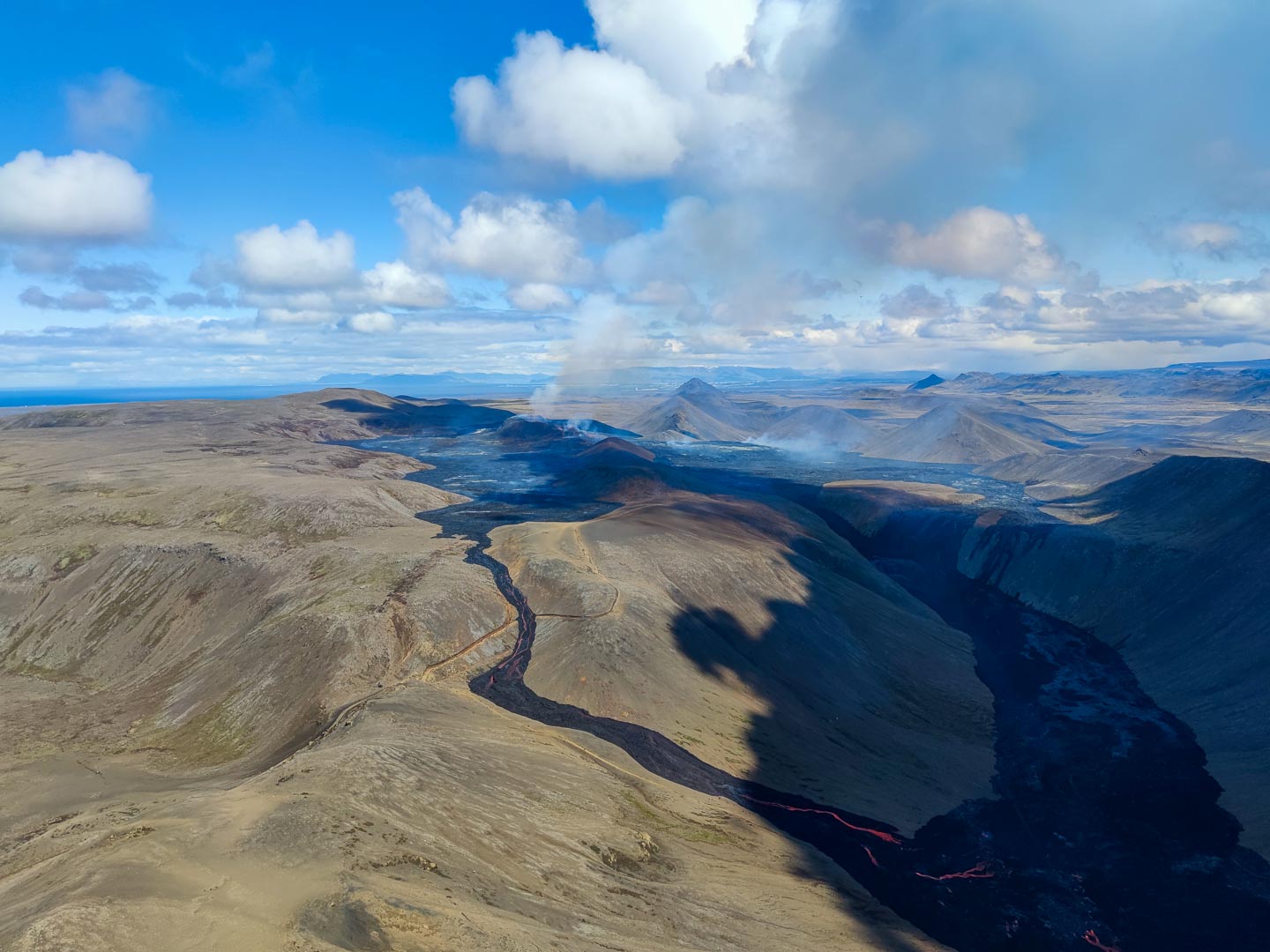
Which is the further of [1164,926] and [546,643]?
[546,643]

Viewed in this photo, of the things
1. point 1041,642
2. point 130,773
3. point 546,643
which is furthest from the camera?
point 1041,642

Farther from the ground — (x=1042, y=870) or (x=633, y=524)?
(x=633, y=524)

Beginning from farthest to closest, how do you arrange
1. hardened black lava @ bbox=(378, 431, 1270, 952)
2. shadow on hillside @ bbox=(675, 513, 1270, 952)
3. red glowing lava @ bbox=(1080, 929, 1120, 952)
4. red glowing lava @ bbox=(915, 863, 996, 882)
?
red glowing lava @ bbox=(915, 863, 996, 882), shadow on hillside @ bbox=(675, 513, 1270, 952), hardened black lava @ bbox=(378, 431, 1270, 952), red glowing lava @ bbox=(1080, 929, 1120, 952)

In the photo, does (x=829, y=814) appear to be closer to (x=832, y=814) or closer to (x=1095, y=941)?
(x=832, y=814)

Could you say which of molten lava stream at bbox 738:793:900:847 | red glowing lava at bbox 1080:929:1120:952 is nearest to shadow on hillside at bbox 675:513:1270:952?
red glowing lava at bbox 1080:929:1120:952

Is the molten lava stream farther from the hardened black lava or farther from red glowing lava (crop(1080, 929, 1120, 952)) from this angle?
red glowing lava (crop(1080, 929, 1120, 952))

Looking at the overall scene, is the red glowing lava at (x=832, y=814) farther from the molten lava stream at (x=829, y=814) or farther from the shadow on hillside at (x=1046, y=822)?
the shadow on hillside at (x=1046, y=822)

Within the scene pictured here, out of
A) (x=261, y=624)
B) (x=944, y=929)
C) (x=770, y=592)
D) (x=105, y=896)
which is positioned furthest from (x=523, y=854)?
(x=770, y=592)

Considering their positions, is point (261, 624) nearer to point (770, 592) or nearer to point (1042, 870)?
point (770, 592)
